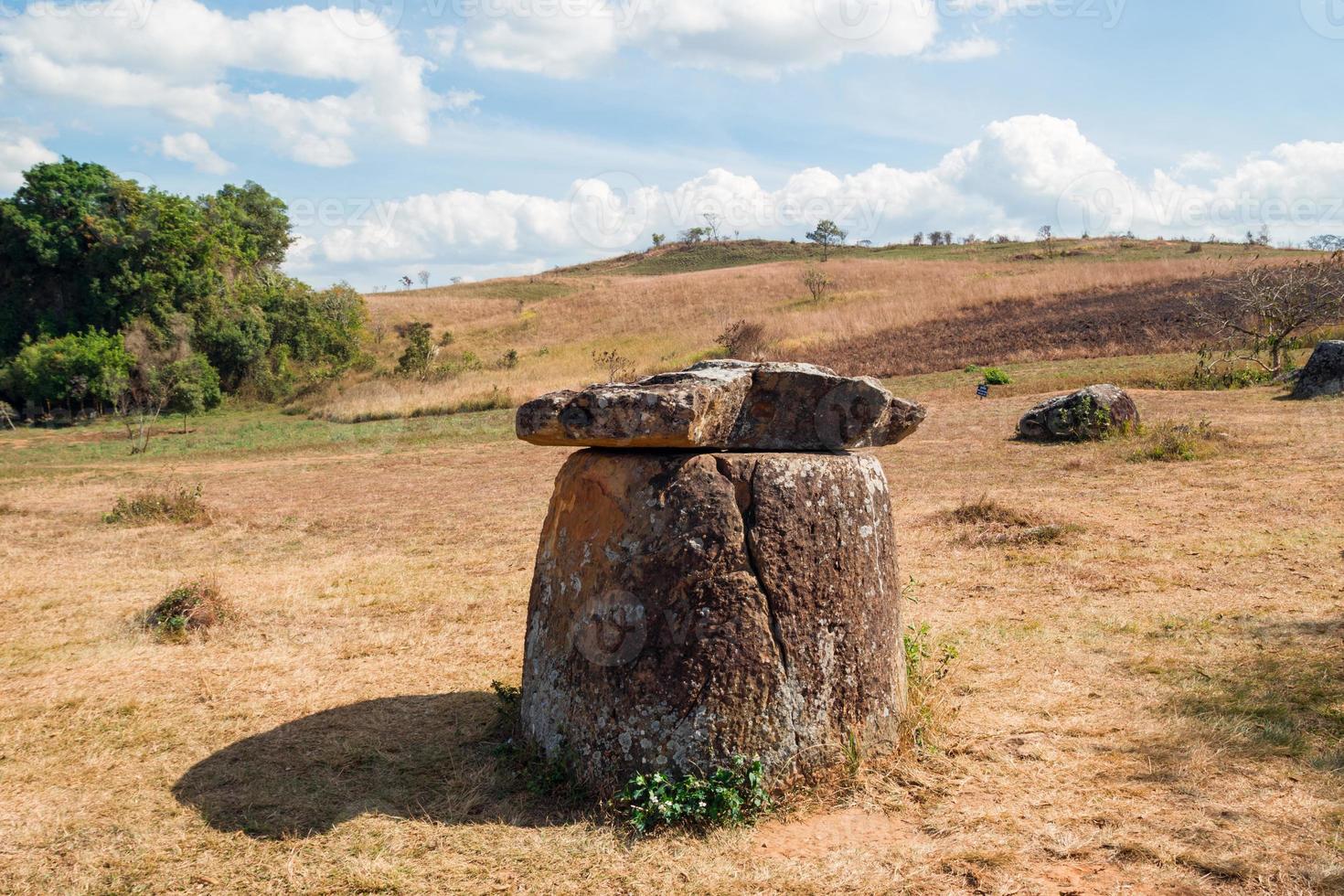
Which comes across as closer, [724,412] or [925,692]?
[724,412]

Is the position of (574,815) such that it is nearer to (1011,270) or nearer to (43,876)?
(43,876)

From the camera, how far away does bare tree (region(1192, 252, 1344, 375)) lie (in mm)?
23781

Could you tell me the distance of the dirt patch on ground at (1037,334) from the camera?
98.5 ft

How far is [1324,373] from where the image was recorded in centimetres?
1922

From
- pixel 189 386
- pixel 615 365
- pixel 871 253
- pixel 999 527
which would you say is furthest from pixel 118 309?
pixel 871 253

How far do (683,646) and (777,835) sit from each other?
1036 mm

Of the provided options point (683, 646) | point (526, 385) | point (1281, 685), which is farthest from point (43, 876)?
point (526, 385)

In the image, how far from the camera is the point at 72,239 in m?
39.6

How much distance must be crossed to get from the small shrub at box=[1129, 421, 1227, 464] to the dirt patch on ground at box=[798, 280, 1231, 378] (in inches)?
564

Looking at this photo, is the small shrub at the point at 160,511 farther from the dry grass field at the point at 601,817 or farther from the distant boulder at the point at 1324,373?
the distant boulder at the point at 1324,373

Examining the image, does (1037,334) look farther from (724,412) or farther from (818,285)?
(724,412)

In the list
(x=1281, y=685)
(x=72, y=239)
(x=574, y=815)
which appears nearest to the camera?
(x=574, y=815)

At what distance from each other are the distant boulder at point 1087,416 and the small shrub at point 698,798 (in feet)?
46.2

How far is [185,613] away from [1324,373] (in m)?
21.1
